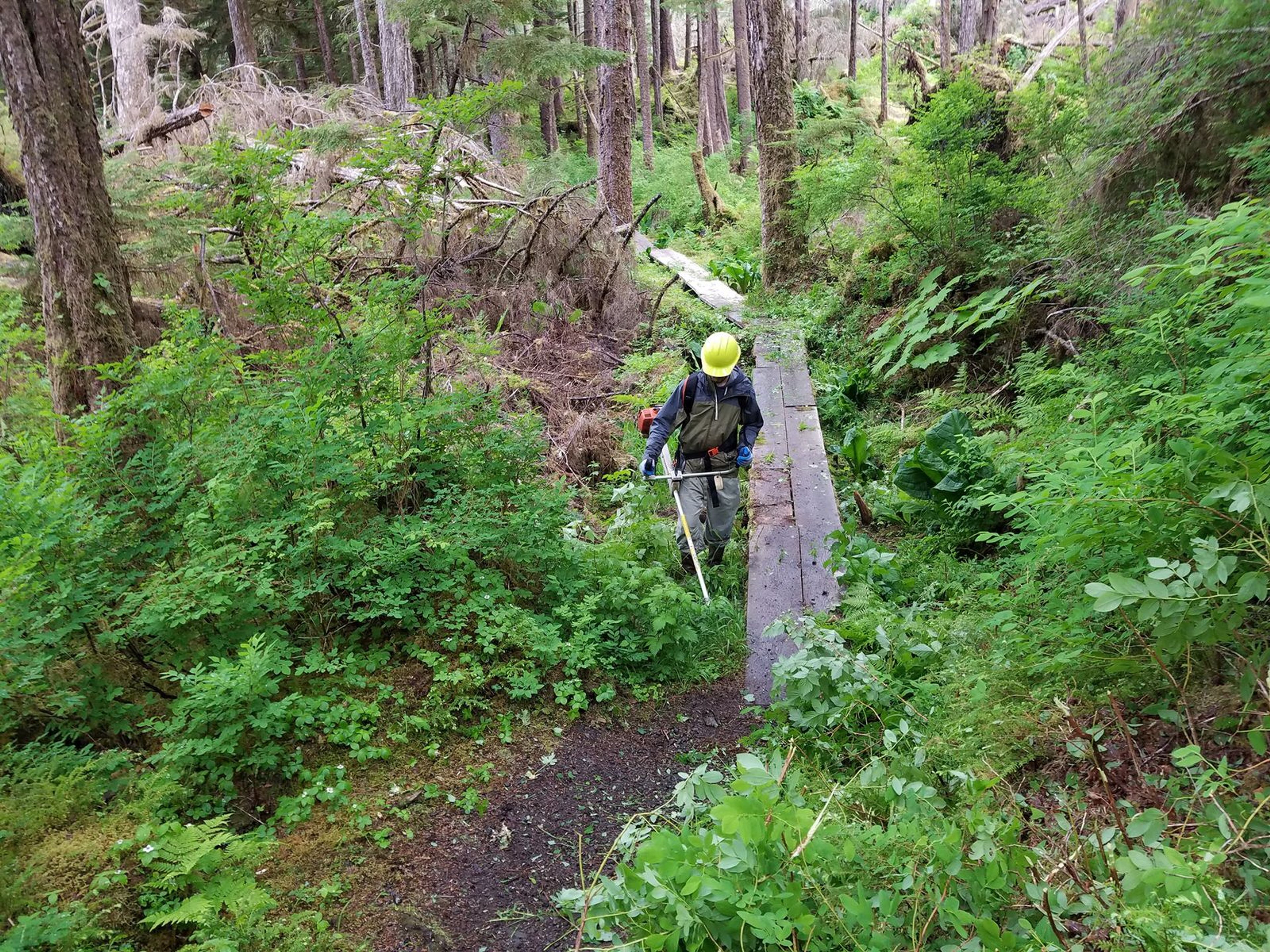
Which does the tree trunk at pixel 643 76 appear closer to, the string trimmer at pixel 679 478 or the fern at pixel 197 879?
the string trimmer at pixel 679 478

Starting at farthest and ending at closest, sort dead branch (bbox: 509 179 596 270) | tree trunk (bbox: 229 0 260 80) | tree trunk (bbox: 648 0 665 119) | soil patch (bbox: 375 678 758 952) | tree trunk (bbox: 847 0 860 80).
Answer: tree trunk (bbox: 648 0 665 119) → tree trunk (bbox: 847 0 860 80) → tree trunk (bbox: 229 0 260 80) → dead branch (bbox: 509 179 596 270) → soil patch (bbox: 375 678 758 952)

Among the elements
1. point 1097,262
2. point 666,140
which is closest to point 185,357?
point 1097,262

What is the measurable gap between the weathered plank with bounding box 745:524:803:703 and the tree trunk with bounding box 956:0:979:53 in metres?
16.5

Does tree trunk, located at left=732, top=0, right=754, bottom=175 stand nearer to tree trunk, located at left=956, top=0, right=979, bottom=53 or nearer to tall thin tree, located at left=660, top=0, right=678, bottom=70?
tall thin tree, located at left=660, top=0, right=678, bottom=70

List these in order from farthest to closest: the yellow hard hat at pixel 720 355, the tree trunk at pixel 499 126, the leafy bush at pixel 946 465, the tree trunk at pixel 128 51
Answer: the tree trunk at pixel 128 51 < the tree trunk at pixel 499 126 < the yellow hard hat at pixel 720 355 < the leafy bush at pixel 946 465

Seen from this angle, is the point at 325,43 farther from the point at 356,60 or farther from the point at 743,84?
the point at 743,84

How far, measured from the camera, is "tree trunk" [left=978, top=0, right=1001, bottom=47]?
16.4m

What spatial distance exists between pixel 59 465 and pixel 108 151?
8676mm

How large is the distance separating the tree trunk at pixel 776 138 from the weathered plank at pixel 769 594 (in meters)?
8.04

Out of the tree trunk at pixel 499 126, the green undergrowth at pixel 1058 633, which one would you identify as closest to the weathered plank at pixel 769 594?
the green undergrowth at pixel 1058 633

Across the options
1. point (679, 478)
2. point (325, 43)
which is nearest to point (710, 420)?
point (679, 478)

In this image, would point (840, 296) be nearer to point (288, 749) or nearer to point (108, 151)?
point (288, 749)

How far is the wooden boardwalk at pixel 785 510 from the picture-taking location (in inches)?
223

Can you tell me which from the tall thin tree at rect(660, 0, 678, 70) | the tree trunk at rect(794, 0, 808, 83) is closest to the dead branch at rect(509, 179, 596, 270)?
the tree trunk at rect(794, 0, 808, 83)
